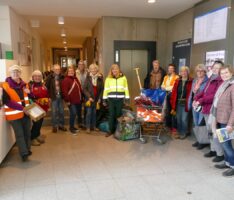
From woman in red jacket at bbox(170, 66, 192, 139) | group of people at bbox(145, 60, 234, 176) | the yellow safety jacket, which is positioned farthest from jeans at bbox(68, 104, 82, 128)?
woman in red jacket at bbox(170, 66, 192, 139)

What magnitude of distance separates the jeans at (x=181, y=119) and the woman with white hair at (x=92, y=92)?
5.40 ft

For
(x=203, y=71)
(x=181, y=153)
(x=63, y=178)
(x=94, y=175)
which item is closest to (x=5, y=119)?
(x=63, y=178)

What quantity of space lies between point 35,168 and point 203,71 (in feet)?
10.3

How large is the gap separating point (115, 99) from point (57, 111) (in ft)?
4.28

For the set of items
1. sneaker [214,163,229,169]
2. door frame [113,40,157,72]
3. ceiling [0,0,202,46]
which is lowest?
sneaker [214,163,229,169]

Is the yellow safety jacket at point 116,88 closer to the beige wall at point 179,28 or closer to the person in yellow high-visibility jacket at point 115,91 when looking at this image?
the person in yellow high-visibility jacket at point 115,91

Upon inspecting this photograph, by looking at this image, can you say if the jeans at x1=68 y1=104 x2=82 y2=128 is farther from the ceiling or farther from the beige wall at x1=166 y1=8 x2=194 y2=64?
the beige wall at x1=166 y1=8 x2=194 y2=64

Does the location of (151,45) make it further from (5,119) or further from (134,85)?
(5,119)

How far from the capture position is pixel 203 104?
3787 millimetres

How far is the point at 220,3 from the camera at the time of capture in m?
4.21

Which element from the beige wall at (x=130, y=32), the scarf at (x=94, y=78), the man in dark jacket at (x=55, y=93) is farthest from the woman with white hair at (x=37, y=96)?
the beige wall at (x=130, y=32)

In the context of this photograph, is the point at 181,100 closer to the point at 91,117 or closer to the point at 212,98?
the point at 212,98

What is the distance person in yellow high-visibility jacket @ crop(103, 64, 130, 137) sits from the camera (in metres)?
4.66

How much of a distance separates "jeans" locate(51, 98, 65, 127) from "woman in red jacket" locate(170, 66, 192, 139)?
7.63 feet
